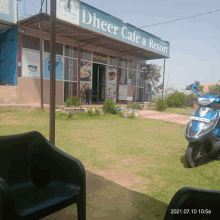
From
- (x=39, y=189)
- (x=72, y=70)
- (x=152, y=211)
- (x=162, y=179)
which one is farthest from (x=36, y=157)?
(x=72, y=70)

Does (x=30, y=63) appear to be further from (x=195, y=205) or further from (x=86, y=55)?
(x=195, y=205)

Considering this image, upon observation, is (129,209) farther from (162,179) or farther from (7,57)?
(7,57)

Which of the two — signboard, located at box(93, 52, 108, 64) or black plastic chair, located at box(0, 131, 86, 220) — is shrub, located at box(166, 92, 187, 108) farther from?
black plastic chair, located at box(0, 131, 86, 220)

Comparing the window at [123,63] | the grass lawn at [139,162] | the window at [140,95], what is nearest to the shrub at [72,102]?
the grass lawn at [139,162]

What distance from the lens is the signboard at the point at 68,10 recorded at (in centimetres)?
1041

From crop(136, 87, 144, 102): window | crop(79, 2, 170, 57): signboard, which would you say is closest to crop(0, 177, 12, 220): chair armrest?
crop(79, 2, 170, 57): signboard

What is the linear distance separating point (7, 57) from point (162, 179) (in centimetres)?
1226

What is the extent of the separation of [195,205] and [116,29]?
13.9 metres

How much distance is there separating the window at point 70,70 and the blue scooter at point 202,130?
11541mm

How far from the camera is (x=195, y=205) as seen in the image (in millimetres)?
882

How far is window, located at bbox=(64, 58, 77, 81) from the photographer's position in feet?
45.1

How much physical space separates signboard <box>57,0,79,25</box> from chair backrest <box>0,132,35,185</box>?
10070mm

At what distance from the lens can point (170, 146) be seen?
485 centimetres

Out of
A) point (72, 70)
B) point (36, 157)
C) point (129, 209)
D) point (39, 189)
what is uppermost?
point (72, 70)
